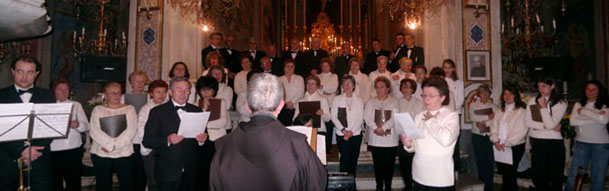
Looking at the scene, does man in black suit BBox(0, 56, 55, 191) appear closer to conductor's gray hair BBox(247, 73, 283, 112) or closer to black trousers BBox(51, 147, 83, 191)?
black trousers BBox(51, 147, 83, 191)

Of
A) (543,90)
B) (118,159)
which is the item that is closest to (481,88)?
(543,90)

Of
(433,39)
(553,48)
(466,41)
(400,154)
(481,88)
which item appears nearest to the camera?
(400,154)

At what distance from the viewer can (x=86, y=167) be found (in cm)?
624

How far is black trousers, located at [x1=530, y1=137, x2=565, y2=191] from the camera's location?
4.88m

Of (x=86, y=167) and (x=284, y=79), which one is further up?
(x=284, y=79)

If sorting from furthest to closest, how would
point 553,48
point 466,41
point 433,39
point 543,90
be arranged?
point 553,48, point 433,39, point 466,41, point 543,90

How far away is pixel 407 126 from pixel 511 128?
319 cm

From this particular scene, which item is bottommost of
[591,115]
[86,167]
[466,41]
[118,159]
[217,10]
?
[86,167]

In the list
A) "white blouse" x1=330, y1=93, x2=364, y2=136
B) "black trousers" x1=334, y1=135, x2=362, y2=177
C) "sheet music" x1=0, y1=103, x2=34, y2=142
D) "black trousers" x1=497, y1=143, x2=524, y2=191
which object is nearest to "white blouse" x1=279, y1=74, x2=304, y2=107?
"white blouse" x1=330, y1=93, x2=364, y2=136

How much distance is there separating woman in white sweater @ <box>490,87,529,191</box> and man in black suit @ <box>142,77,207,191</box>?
4.15 meters

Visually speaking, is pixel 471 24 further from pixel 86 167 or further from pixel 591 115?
pixel 86 167

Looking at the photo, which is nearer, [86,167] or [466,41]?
[86,167]

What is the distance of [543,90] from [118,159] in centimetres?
556

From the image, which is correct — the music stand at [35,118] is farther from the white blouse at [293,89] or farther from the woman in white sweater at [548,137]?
the woman in white sweater at [548,137]
